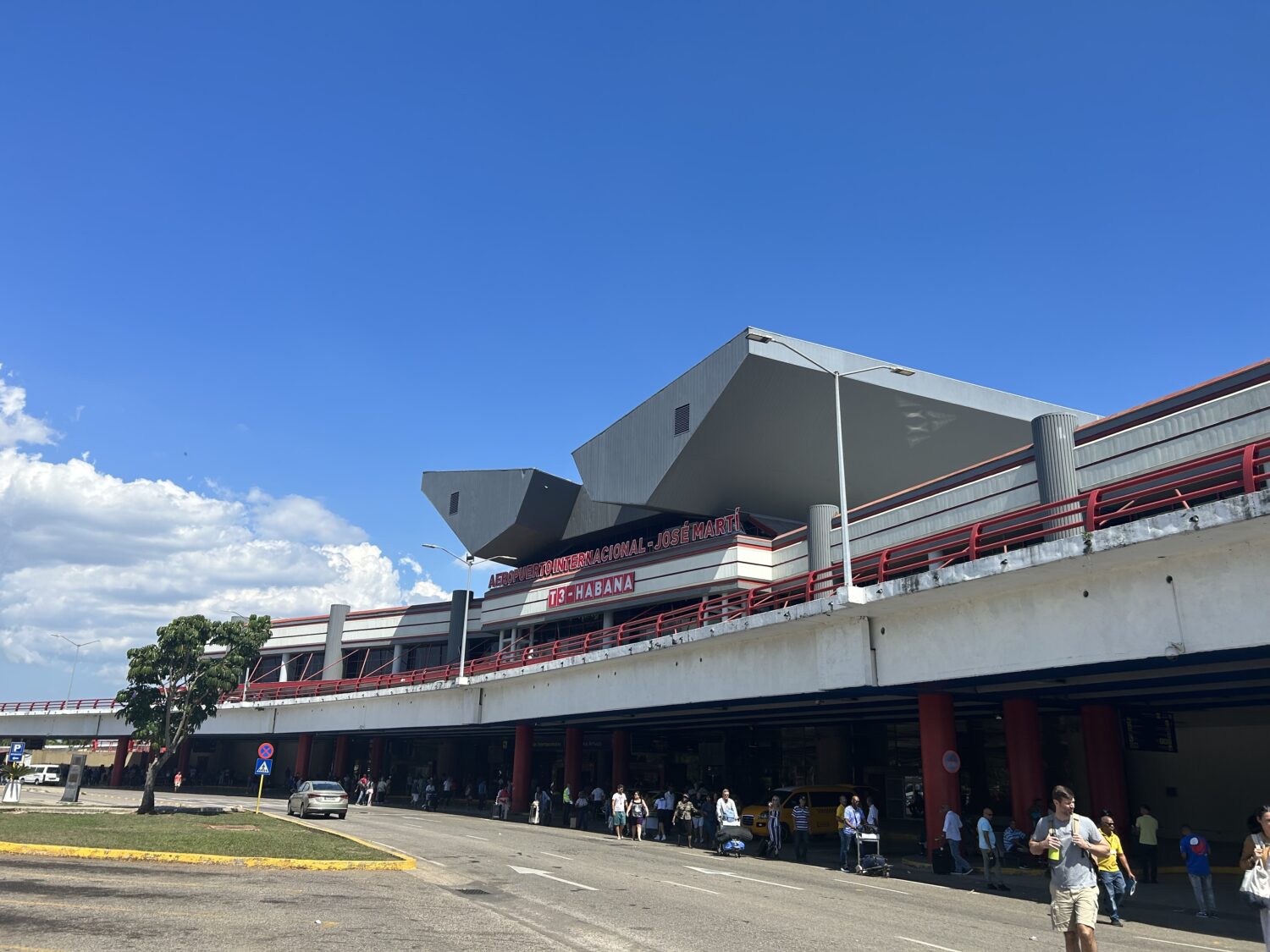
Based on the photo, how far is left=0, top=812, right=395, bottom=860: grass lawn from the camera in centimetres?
1945

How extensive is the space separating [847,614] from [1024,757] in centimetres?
699

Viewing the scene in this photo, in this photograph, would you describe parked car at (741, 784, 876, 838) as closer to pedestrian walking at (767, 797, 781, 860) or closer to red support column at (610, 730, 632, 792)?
pedestrian walking at (767, 797, 781, 860)

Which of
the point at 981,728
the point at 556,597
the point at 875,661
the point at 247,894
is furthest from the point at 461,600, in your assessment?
the point at 247,894

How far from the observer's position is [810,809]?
3200cm

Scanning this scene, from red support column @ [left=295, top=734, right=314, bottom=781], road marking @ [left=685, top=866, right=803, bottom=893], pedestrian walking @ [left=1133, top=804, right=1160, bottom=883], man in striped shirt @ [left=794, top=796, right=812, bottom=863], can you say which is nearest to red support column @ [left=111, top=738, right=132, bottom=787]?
red support column @ [left=295, top=734, right=314, bottom=781]

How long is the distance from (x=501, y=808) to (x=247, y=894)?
28862mm

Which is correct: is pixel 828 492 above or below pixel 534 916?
above

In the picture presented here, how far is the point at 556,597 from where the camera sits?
49469mm

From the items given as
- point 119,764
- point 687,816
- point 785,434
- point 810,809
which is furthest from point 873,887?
point 119,764

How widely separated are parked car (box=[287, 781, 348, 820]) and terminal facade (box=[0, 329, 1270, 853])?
8168 millimetres

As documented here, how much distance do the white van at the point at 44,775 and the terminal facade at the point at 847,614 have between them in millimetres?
21294

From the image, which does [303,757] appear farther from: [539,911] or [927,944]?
[927,944]

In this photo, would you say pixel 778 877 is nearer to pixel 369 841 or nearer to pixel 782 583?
pixel 782 583

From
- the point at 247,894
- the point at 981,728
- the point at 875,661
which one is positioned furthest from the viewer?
the point at 981,728
